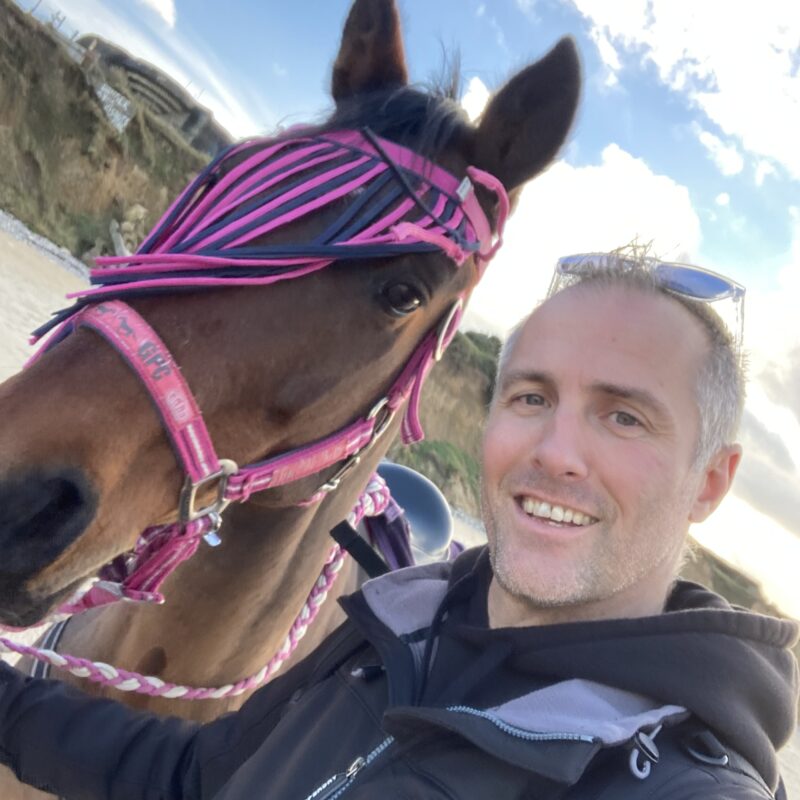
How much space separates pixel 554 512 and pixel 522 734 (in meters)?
0.47

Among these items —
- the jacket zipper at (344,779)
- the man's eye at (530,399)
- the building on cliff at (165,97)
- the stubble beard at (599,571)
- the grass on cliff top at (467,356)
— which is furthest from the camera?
the building on cliff at (165,97)

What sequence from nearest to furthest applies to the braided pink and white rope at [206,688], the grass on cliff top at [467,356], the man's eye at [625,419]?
the man's eye at [625,419] < the braided pink and white rope at [206,688] < the grass on cliff top at [467,356]

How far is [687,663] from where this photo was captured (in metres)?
1.13

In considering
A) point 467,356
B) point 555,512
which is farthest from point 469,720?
point 467,356

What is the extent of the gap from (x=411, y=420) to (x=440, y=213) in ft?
2.17

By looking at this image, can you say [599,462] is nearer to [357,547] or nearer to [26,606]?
[357,547]

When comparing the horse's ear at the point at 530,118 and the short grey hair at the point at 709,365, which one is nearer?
the short grey hair at the point at 709,365

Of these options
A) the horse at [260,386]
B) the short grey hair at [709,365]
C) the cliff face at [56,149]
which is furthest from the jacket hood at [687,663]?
the cliff face at [56,149]

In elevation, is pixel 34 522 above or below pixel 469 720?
below

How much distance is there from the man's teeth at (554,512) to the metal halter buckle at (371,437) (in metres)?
0.52

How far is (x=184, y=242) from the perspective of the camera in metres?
1.53

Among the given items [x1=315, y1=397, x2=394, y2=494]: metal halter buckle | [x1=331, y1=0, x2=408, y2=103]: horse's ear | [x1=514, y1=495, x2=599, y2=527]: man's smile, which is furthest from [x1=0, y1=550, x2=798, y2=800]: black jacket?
[x1=331, y1=0, x2=408, y2=103]: horse's ear

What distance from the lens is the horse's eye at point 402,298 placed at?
A: 1658mm

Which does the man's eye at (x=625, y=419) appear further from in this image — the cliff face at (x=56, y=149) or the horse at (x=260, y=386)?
the cliff face at (x=56, y=149)
